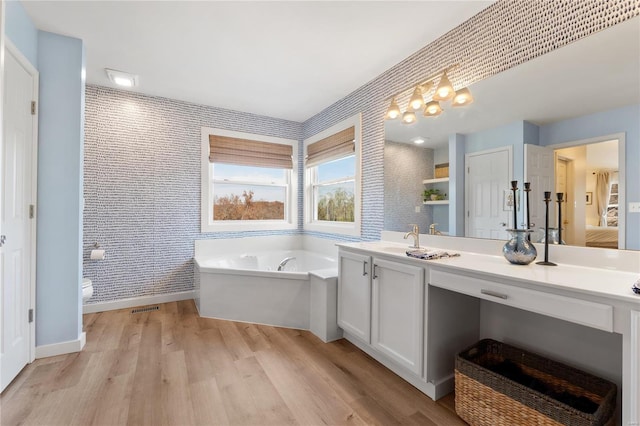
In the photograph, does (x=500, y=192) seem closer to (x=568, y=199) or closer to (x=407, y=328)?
(x=568, y=199)

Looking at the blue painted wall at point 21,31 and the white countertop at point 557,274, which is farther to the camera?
the blue painted wall at point 21,31

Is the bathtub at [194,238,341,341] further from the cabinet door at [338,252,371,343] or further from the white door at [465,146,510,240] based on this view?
the white door at [465,146,510,240]

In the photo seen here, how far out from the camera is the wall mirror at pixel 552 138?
1.39m

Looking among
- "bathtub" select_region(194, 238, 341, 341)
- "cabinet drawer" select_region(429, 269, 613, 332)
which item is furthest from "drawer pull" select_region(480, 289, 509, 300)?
"bathtub" select_region(194, 238, 341, 341)

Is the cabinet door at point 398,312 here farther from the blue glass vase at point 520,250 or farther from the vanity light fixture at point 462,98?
the vanity light fixture at point 462,98

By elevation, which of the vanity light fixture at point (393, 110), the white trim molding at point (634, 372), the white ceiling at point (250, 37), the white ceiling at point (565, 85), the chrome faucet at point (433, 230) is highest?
the white ceiling at point (250, 37)

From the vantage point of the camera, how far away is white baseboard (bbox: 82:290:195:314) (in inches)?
121

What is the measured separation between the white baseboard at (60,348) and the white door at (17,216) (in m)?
0.07

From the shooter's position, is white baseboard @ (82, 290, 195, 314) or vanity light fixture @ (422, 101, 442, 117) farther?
white baseboard @ (82, 290, 195, 314)

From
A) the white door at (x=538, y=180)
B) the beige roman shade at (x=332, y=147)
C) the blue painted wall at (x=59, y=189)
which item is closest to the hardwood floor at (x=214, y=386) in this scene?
the blue painted wall at (x=59, y=189)

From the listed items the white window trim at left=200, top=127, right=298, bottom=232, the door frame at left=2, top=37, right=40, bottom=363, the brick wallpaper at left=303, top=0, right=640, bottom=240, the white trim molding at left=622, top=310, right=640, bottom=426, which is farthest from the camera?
the white window trim at left=200, top=127, right=298, bottom=232

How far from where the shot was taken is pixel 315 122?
12.9ft

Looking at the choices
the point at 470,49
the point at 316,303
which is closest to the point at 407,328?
the point at 316,303

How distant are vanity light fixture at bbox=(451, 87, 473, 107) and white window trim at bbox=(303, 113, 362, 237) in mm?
1134
